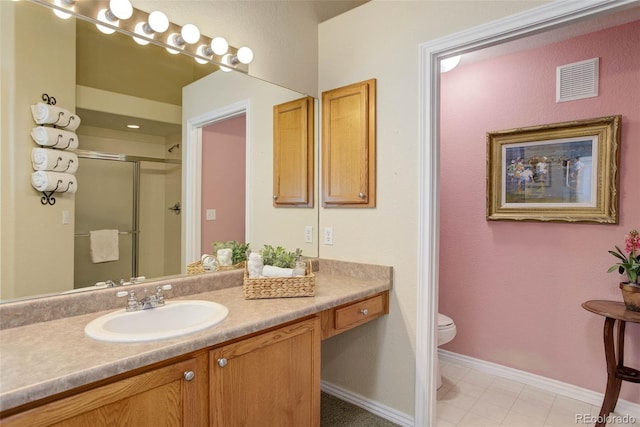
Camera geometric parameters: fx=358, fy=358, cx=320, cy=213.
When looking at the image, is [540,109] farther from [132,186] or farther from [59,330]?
[59,330]

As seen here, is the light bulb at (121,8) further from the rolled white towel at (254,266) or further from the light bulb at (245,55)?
the rolled white towel at (254,266)

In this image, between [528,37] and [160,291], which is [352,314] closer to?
[160,291]

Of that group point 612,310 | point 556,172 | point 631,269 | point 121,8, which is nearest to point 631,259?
point 631,269

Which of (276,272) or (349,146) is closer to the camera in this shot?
(276,272)

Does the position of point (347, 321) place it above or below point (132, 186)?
below

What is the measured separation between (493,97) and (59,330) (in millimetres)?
2888

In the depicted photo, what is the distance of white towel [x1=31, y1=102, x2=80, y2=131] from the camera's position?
49.2 inches

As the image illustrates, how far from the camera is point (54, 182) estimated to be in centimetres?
129

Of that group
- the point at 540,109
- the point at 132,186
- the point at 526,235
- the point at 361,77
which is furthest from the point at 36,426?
the point at 540,109

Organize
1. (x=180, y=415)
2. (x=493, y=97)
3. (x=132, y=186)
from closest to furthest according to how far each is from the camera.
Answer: (x=180, y=415), (x=132, y=186), (x=493, y=97)

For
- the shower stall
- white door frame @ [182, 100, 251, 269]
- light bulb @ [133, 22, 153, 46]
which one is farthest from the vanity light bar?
the shower stall

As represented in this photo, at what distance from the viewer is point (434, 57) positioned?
1826mm

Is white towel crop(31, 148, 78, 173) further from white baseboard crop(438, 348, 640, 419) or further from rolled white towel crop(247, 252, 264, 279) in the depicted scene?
white baseboard crop(438, 348, 640, 419)

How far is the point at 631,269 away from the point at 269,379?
6.63 ft
